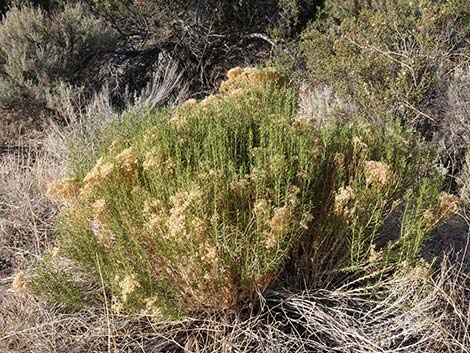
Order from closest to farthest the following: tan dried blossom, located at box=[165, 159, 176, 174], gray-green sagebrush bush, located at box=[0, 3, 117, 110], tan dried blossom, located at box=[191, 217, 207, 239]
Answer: tan dried blossom, located at box=[191, 217, 207, 239], tan dried blossom, located at box=[165, 159, 176, 174], gray-green sagebrush bush, located at box=[0, 3, 117, 110]

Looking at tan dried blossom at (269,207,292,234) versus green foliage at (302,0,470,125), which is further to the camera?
green foliage at (302,0,470,125)

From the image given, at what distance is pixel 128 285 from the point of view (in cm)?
214

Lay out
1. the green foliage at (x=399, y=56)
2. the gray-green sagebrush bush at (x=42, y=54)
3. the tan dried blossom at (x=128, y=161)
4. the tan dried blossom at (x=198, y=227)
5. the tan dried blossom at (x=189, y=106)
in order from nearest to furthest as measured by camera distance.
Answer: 1. the tan dried blossom at (x=198, y=227)
2. the tan dried blossom at (x=128, y=161)
3. the tan dried blossom at (x=189, y=106)
4. the green foliage at (x=399, y=56)
5. the gray-green sagebrush bush at (x=42, y=54)

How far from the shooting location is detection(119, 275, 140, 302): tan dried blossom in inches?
83.7

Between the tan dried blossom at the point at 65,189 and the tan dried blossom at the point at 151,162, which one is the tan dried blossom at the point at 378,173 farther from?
the tan dried blossom at the point at 65,189

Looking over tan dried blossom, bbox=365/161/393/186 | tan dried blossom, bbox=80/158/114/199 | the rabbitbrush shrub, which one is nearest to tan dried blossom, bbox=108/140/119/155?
the rabbitbrush shrub

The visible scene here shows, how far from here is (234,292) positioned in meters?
2.40

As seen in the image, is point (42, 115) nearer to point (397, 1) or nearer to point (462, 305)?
point (397, 1)

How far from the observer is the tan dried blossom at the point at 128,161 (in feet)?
7.98

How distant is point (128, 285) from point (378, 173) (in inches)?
46.7

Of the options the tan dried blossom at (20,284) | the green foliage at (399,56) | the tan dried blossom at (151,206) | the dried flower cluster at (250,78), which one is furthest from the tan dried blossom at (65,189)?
the green foliage at (399,56)

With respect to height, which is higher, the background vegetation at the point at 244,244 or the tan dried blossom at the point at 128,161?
the tan dried blossom at the point at 128,161

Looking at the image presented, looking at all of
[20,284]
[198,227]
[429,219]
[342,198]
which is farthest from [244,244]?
[20,284]

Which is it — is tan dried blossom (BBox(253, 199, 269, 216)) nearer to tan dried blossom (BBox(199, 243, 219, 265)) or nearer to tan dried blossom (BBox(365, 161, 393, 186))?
tan dried blossom (BBox(199, 243, 219, 265))
